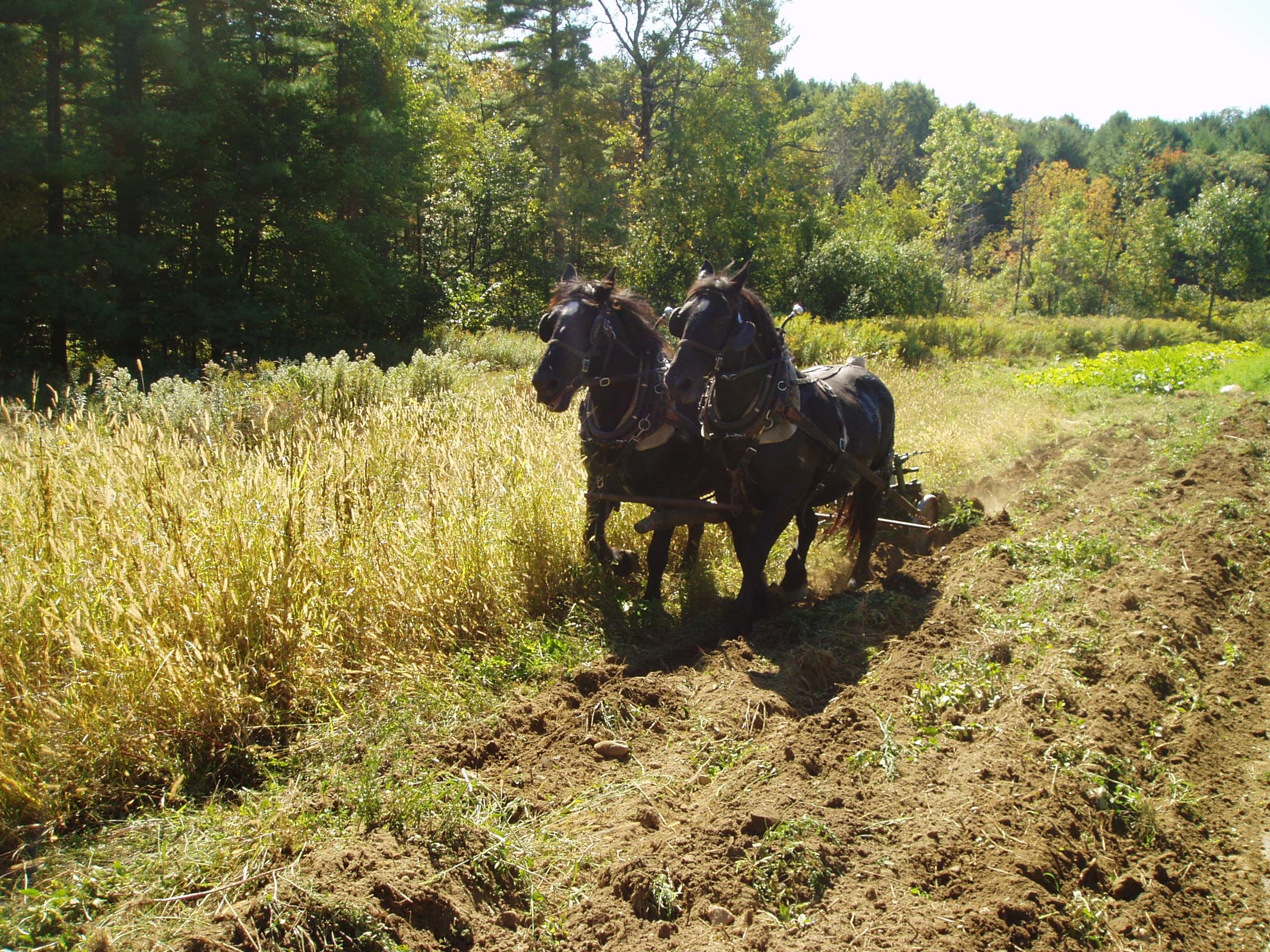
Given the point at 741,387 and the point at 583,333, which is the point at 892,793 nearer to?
the point at 741,387

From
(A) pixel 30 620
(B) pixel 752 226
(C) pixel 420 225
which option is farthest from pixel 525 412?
(C) pixel 420 225

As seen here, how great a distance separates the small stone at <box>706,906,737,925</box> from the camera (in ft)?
9.02

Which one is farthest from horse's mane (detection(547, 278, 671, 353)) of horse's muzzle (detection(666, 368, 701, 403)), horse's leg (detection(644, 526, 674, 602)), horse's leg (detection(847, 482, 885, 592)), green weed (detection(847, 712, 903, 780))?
green weed (detection(847, 712, 903, 780))

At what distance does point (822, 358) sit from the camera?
1883cm

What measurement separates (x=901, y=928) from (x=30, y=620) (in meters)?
3.93

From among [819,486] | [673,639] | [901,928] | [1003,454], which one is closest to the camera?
[901,928]

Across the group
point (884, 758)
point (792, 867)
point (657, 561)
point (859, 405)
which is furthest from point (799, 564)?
point (792, 867)

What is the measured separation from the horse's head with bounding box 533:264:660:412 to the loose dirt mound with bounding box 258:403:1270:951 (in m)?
1.86

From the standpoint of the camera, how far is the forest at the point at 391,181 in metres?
15.1

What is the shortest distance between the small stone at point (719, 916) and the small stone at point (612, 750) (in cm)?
118

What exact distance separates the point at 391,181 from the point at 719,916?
21050 millimetres

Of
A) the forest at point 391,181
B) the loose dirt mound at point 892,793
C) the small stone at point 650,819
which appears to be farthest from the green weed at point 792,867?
the forest at point 391,181

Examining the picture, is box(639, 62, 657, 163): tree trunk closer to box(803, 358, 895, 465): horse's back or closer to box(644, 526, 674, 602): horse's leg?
box(803, 358, 895, 465): horse's back

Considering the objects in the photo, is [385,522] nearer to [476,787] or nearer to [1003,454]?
[476,787]
